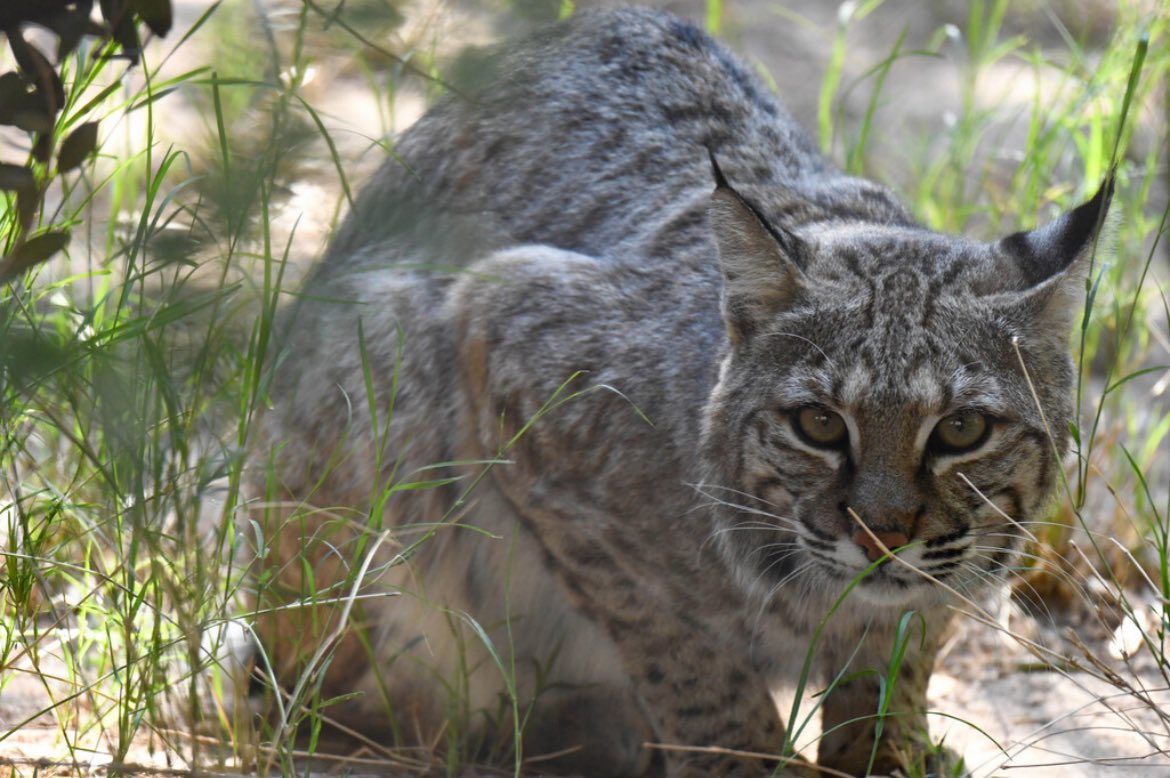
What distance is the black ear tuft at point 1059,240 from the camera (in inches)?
116

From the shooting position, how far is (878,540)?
288 centimetres

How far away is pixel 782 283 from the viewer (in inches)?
123

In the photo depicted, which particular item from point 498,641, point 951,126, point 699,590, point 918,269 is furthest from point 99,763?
point 951,126

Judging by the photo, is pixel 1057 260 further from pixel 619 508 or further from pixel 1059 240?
pixel 619 508

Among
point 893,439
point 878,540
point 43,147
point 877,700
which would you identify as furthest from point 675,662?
point 43,147

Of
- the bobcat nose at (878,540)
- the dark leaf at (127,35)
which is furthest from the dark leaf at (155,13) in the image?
the bobcat nose at (878,540)

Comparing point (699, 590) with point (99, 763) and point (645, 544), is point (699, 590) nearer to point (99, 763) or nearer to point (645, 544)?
point (645, 544)

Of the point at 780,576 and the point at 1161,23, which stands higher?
the point at 1161,23

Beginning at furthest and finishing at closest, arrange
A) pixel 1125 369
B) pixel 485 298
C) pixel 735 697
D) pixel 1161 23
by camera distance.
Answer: pixel 1125 369 → pixel 1161 23 → pixel 485 298 → pixel 735 697

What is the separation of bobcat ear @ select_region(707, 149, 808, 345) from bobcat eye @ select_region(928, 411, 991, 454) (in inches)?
18.1

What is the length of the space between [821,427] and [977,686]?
1.76 metres

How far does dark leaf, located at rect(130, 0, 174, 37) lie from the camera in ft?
7.13

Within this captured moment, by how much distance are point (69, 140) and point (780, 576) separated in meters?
1.91

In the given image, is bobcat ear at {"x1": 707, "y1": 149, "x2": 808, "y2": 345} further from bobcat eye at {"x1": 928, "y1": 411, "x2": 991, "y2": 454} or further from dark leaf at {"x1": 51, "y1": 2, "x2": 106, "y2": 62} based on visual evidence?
dark leaf at {"x1": 51, "y1": 2, "x2": 106, "y2": 62}
